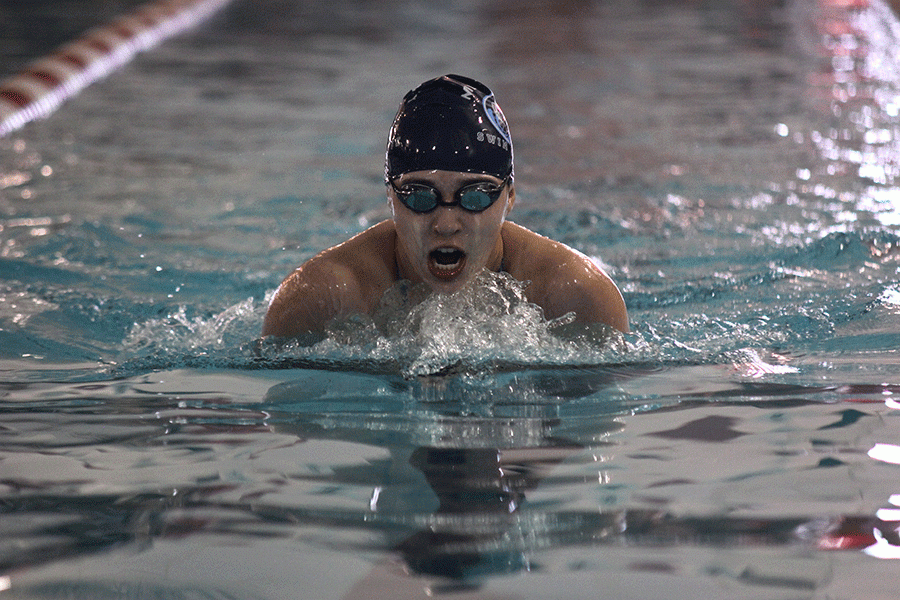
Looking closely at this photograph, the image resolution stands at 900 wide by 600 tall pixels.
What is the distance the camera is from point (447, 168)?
8.61 ft

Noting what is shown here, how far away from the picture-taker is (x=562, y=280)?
2830 mm

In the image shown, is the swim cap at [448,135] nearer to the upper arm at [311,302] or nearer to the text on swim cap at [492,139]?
the text on swim cap at [492,139]

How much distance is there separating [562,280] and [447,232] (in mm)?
399

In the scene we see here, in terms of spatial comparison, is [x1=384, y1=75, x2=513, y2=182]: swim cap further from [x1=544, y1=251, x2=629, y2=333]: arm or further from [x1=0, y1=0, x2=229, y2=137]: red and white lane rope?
[x1=0, y1=0, x2=229, y2=137]: red and white lane rope

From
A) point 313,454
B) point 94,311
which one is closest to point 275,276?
point 94,311

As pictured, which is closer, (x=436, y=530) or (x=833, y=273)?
(x=436, y=530)

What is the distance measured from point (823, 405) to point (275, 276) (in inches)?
93.7

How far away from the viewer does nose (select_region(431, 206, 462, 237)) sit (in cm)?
260

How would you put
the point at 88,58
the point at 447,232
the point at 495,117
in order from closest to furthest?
the point at 447,232 → the point at 495,117 → the point at 88,58

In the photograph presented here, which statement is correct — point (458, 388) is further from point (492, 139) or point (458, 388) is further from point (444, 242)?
point (492, 139)

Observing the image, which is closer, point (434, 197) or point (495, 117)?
point (434, 197)

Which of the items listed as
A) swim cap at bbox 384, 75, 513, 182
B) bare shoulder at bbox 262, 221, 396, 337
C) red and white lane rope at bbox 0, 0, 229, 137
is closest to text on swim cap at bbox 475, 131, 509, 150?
swim cap at bbox 384, 75, 513, 182

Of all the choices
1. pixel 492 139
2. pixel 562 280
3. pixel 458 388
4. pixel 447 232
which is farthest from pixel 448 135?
pixel 458 388

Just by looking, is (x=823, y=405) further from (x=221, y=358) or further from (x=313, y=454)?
(x=221, y=358)
